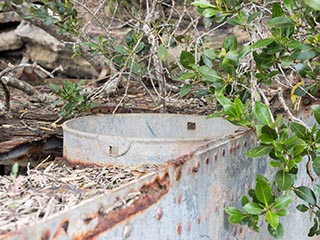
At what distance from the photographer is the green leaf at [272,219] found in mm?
1379

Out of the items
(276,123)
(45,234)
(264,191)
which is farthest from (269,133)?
(45,234)

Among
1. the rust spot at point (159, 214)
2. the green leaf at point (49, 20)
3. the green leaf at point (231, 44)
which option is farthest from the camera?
the green leaf at point (49, 20)

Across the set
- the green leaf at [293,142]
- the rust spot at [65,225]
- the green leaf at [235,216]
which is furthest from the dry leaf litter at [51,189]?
the green leaf at [293,142]

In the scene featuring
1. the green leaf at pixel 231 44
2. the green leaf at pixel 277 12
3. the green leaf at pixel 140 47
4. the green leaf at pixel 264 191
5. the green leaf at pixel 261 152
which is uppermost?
the green leaf at pixel 277 12

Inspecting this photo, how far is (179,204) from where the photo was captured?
4.58 ft

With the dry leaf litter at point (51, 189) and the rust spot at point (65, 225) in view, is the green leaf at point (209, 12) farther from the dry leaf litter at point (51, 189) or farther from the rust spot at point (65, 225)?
the rust spot at point (65, 225)

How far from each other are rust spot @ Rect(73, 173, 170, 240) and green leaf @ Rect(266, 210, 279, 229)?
253 mm

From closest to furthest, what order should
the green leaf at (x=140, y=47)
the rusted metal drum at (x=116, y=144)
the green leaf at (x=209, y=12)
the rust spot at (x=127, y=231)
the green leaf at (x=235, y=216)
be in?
the rust spot at (x=127, y=231)
the green leaf at (x=235, y=216)
the green leaf at (x=209, y=12)
the rusted metal drum at (x=116, y=144)
the green leaf at (x=140, y=47)

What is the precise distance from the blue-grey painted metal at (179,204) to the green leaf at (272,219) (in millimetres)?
182

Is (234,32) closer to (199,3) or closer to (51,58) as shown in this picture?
(51,58)

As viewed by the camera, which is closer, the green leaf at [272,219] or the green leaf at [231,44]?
the green leaf at [272,219]

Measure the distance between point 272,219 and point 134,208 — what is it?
0.38m

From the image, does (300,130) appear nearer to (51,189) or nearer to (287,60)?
(287,60)

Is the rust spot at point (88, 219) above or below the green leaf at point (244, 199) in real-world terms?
above
